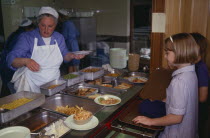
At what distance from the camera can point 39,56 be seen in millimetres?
2441

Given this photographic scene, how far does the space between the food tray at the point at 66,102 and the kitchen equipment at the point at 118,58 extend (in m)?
1.22

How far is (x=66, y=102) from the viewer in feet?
6.73

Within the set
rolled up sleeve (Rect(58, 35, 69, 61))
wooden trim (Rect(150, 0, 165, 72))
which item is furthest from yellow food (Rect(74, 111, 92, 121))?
wooden trim (Rect(150, 0, 165, 72))

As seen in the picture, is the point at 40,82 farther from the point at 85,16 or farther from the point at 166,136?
the point at 85,16

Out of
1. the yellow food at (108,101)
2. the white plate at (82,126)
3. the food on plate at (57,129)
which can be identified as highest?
the yellow food at (108,101)

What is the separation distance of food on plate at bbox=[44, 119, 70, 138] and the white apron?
1.04m

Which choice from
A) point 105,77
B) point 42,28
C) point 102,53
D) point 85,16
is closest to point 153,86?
point 105,77

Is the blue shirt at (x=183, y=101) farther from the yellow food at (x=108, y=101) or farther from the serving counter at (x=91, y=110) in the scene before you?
the yellow food at (x=108, y=101)

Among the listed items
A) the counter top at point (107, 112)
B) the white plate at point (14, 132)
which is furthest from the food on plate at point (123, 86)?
the white plate at point (14, 132)

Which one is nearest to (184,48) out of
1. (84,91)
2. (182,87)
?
(182,87)

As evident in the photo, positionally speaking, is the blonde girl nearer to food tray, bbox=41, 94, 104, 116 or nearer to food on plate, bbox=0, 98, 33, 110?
food tray, bbox=41, 94, 104, 116

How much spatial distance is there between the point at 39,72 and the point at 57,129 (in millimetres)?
1122

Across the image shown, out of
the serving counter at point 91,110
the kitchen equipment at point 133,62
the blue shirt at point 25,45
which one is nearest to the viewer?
the serving counter at point 91,110

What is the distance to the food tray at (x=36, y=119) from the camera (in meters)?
1.63
